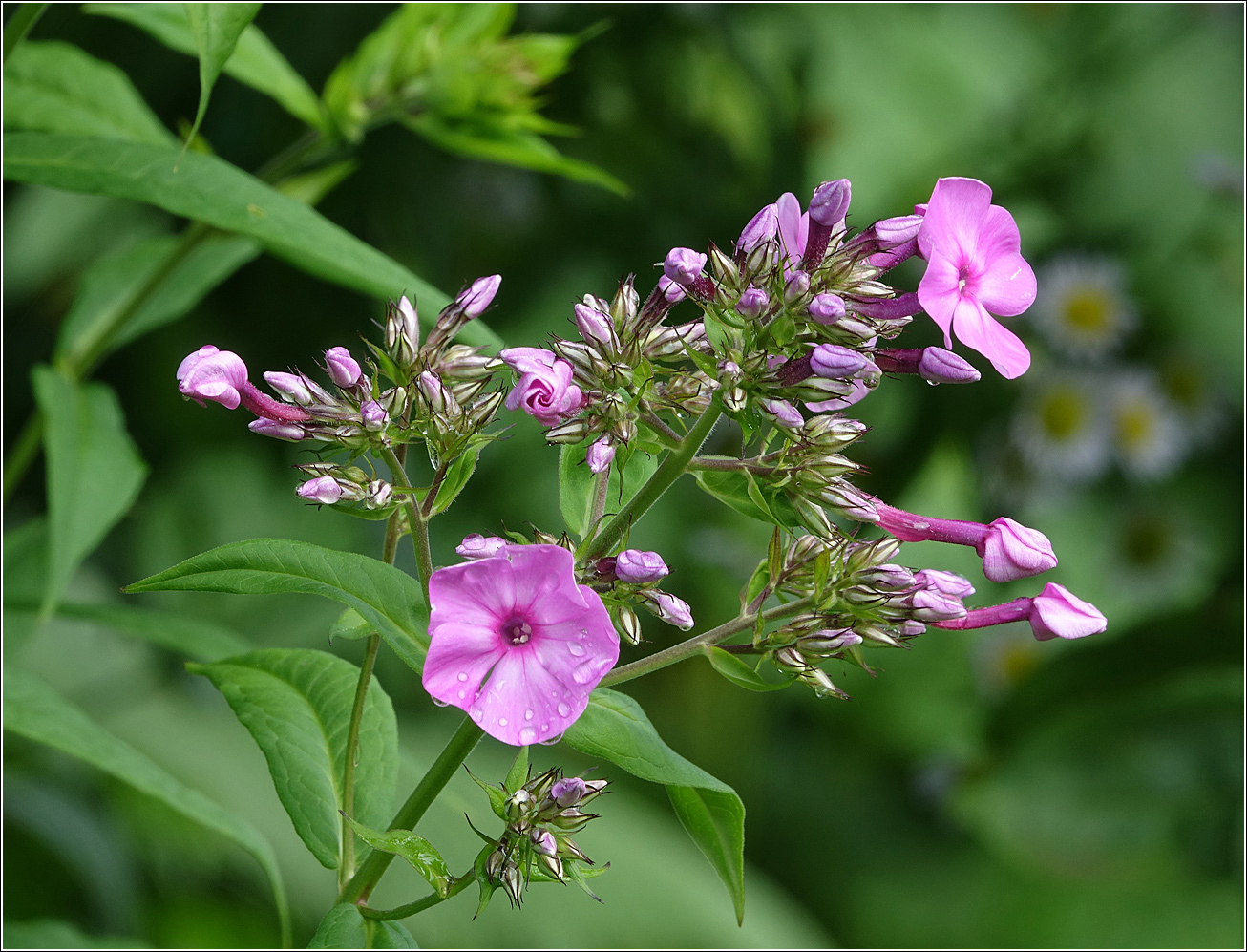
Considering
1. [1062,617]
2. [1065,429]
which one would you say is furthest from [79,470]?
[1065,429]

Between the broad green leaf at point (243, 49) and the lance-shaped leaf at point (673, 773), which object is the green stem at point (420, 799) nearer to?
the lance-shaped leaf at point (673, 773)

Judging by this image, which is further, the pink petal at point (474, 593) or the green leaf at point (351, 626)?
the green leaf at point (351, 626)

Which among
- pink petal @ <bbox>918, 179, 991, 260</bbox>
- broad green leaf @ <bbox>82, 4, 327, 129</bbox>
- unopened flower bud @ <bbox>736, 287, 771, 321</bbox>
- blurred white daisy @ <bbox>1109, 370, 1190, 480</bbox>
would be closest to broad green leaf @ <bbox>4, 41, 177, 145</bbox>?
broad green leaf @ <bbox>82, 4, 327, 129</bbox>

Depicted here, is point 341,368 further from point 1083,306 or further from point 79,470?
point 1083,306

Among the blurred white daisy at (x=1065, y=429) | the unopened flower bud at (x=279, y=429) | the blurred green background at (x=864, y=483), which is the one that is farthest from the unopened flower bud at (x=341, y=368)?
the blurred white daisy at (x=1065, y=429)

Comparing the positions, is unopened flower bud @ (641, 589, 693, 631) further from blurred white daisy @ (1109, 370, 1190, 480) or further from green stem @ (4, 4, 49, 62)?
blurred white daisy @ (1109, 370, 1190, 480)

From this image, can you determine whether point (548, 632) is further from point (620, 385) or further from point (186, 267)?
point (186, 267)

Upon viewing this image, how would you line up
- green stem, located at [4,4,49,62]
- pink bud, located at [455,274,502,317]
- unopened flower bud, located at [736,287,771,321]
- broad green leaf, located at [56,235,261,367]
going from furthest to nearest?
broad green leaf, located at [56,235,261,367] → green stem, located at [4,4,49,62] → pink bud, located at [455,274,502,317] → unopened flower bud, located at [736,287,771,321]
